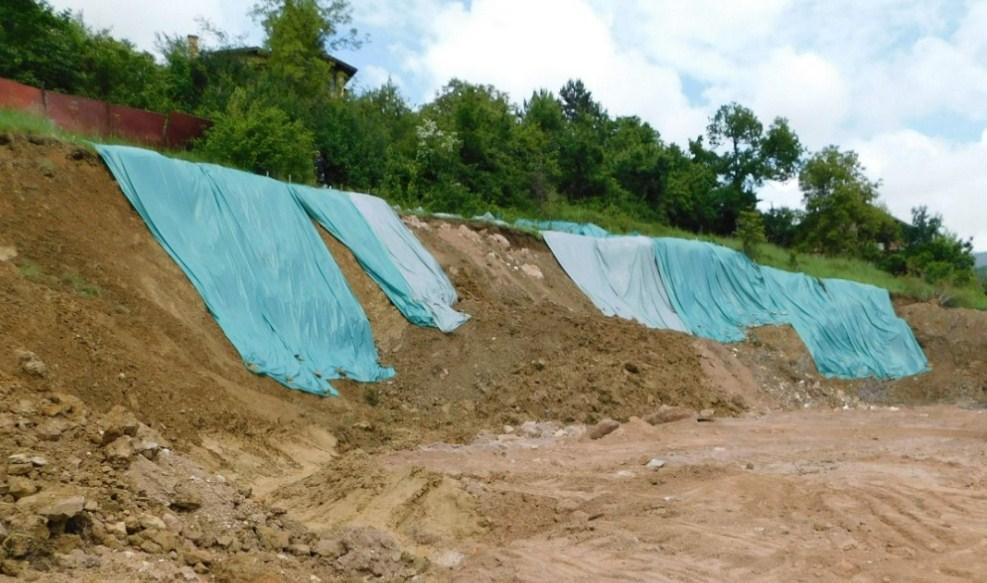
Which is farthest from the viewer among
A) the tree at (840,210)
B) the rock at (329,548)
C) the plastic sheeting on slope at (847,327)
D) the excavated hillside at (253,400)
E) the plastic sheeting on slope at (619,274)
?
the tree at (840,210)

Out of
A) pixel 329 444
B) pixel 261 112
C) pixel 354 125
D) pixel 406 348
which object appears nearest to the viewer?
pixel 329 444

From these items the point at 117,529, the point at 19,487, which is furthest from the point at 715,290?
the point at 19,487

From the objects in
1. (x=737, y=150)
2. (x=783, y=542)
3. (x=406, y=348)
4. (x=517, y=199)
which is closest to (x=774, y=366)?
(x=406, y=348)

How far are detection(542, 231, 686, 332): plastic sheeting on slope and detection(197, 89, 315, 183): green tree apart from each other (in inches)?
213

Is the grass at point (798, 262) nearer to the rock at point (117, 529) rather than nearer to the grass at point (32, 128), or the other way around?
the grass at point (32, 128)

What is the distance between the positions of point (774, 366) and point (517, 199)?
1015 centimetres

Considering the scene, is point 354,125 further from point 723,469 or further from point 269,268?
point 723,469

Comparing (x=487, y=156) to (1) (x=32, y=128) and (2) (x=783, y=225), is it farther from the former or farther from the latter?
(2) (x=783, y=225)

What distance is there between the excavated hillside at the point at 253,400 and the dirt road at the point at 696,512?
107 mm

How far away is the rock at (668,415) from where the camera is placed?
11655 millimetres

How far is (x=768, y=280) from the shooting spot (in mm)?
22156

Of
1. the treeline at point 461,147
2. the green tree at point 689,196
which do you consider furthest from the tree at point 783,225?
the green tree at point 689,196

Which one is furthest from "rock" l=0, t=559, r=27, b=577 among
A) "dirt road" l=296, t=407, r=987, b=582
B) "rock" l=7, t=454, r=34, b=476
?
"dirt road" l=296, t=407, r=987, b=582

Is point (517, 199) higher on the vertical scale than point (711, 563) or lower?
higher
